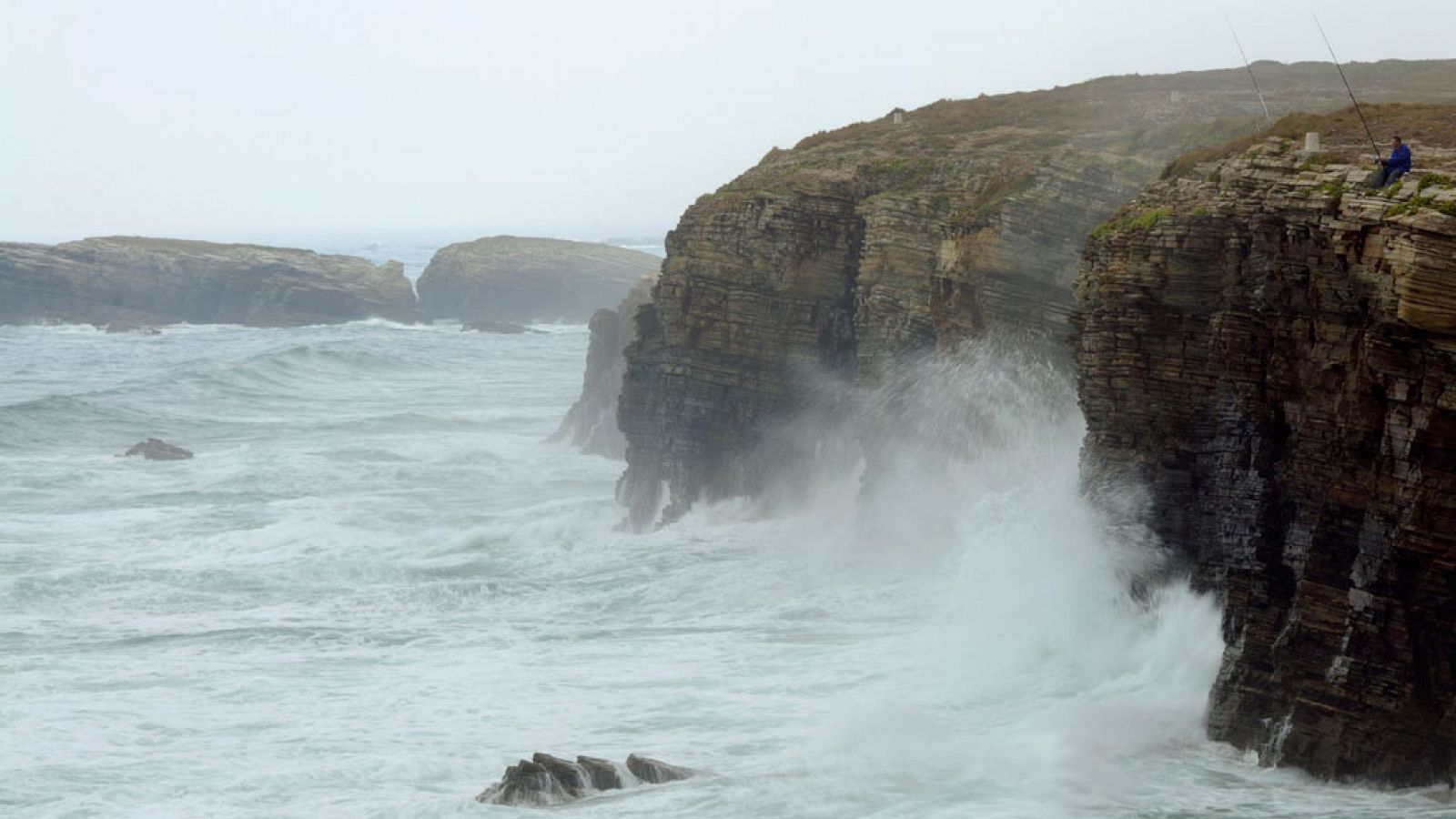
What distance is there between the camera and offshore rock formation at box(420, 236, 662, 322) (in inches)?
4759

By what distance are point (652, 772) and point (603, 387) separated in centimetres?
3607

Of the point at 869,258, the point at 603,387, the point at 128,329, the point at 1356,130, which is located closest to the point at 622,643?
the point at 869,258

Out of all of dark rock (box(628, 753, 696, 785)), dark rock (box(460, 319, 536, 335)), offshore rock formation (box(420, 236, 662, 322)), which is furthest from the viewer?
offshore rock formation (box(420, 236, 662, 322))

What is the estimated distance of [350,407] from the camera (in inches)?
2697

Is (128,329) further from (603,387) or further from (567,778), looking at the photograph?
(567,778)

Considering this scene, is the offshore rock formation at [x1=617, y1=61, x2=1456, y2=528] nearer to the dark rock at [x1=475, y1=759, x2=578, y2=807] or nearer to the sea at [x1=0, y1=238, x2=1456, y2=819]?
the sea at [x1=0, y1=238, x2=1456, y2=819]

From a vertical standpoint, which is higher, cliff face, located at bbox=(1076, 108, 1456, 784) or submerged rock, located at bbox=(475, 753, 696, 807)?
cliff face, located at bbox=(1076, 108, 1456, 784)

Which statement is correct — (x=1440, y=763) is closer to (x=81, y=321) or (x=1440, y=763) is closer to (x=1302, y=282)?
(x=1302, y=282)

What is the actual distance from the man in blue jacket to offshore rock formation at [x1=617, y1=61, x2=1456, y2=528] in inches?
511

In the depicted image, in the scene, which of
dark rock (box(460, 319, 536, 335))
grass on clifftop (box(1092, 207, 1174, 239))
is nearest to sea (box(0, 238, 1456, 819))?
grass on clifftop (box(1092, 207, 1174, 239))

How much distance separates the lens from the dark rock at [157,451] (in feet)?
176

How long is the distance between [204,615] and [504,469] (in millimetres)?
19984

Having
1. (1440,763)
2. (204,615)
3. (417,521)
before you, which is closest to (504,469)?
(417,521)

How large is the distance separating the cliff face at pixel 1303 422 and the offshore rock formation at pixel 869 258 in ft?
26.4
